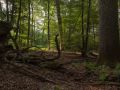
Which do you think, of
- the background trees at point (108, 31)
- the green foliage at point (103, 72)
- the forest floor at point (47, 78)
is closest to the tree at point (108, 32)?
the background trees at point (108, 31)

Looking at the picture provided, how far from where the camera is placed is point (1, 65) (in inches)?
329

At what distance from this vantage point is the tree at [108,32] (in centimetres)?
1150

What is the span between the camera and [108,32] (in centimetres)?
1165

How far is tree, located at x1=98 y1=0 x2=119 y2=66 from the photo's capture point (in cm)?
1150

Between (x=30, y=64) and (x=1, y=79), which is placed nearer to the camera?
(x=1, y=79)

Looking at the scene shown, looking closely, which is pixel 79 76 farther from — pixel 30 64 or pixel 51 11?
pixel 51 11

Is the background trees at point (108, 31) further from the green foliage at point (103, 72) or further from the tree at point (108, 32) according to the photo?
the green foliage at point (103, 72)

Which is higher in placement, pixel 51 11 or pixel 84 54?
pixel 51 11

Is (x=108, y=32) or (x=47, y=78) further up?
(x=108, y=32)

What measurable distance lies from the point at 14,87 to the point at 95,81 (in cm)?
314

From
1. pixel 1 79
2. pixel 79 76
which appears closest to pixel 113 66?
pixel 79 76

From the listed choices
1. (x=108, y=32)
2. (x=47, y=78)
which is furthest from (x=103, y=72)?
(x=47, y=78)

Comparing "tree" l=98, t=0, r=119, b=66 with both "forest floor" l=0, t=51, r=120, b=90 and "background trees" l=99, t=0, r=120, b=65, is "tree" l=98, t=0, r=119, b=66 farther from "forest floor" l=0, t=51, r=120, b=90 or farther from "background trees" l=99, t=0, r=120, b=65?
"forest floor" l=0, t=51, r=120, b=90

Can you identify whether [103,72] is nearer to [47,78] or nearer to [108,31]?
[108,31]
